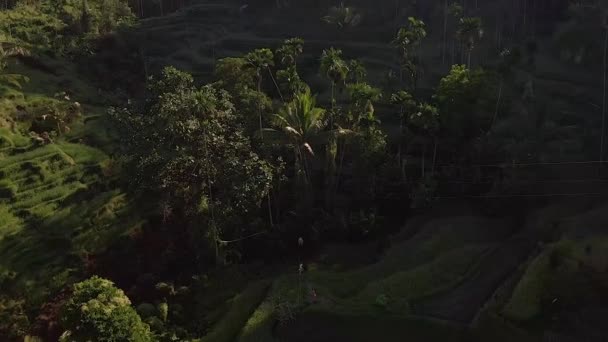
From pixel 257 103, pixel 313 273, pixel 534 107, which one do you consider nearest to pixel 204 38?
pixel 257 103

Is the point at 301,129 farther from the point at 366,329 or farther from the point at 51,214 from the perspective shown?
the point at 51,214

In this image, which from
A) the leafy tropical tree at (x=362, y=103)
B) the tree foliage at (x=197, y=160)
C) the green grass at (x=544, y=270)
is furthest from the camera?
the leafy tropical tree at (x=362, y=103)


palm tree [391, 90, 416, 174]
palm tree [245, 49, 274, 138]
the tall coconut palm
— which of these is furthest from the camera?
palm tree [245, 49, 274, 138]

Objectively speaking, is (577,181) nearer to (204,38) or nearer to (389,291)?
(389,291)

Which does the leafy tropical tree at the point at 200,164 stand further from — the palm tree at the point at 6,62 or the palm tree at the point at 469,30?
the palm tree at the point at 469,30

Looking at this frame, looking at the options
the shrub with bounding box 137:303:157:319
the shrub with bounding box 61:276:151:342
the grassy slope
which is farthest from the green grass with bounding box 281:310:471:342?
the grassy slope

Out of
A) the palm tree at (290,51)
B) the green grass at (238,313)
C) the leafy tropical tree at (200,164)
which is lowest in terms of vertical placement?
the green grass at (238,313)

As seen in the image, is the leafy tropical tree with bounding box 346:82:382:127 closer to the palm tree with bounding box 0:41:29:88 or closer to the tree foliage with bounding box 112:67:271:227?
the tree foliage with bounding box 112:67:271:227

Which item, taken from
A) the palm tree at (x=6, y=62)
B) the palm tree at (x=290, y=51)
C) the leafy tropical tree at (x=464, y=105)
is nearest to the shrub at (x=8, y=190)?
the palm tree at (x=6, y=62)
